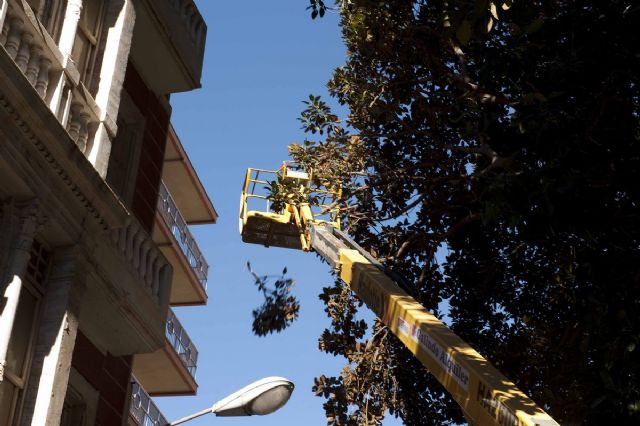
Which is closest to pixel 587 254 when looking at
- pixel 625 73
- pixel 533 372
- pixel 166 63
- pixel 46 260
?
pixel 625 73

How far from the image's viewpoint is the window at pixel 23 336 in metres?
9.70

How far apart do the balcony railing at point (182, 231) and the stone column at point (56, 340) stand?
1516 centimetres

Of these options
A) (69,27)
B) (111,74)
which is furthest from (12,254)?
(111,74)

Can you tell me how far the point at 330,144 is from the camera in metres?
19.0

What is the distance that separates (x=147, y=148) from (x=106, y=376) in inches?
144

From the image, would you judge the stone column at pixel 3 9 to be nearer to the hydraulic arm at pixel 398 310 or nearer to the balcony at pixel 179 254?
the hydraulic arm at pixel 398 310

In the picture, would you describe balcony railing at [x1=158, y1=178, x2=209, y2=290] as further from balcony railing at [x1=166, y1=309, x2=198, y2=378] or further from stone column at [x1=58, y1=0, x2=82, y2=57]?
stone column at [x1=58, y1=0, x2=82, y2=57]

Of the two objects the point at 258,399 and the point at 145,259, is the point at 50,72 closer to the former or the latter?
the point at 145,259

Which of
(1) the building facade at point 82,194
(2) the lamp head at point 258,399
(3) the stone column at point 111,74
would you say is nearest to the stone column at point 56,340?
(1) the building facade at point 82,194

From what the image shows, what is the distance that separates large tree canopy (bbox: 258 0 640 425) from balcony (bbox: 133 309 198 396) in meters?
7.71

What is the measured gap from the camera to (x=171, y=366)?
2558 centimetres

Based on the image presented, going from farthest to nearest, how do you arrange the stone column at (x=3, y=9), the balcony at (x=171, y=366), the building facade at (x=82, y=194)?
the balcony at (x=171, y=366)
the building facade at (x=82, y=194)
the stone column at (x=3, y=9)

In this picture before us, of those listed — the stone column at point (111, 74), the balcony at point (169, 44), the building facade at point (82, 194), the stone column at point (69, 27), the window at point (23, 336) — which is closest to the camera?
the window at point (23, 336)

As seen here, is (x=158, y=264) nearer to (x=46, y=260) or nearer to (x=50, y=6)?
(x=46, y=260)
